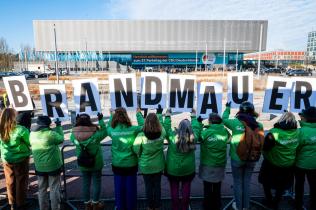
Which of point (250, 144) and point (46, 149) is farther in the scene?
point (46, 149)

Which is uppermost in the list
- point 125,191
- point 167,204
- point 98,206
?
point 125,191

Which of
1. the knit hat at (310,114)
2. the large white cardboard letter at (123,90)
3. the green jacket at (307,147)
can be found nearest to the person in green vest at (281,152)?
the green jacket at (307,147)

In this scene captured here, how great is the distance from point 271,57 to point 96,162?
10171cm

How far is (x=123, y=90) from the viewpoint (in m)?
5.39

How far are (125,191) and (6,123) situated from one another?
7.60ft

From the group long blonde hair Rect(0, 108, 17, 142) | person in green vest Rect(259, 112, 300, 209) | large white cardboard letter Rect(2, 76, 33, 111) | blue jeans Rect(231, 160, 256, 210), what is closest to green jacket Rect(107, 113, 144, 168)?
long blonde hair Rect(0, 108, 17, 142)

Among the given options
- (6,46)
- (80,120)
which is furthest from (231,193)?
(6,46)

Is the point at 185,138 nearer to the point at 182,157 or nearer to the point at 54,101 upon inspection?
the point at 182,157

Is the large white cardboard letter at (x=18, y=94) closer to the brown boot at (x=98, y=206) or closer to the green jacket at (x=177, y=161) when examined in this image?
the brown boot at (x=98, y=206)

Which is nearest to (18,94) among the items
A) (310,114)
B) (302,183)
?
(310,114)

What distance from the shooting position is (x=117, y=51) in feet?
245

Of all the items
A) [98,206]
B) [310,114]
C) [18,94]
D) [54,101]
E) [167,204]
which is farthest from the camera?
[18,94]

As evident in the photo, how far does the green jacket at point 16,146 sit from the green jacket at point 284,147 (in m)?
4.28

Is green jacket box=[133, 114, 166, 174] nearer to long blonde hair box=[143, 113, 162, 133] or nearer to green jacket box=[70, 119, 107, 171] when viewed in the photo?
long blonde hair box=[143, 113, 162, 133]
